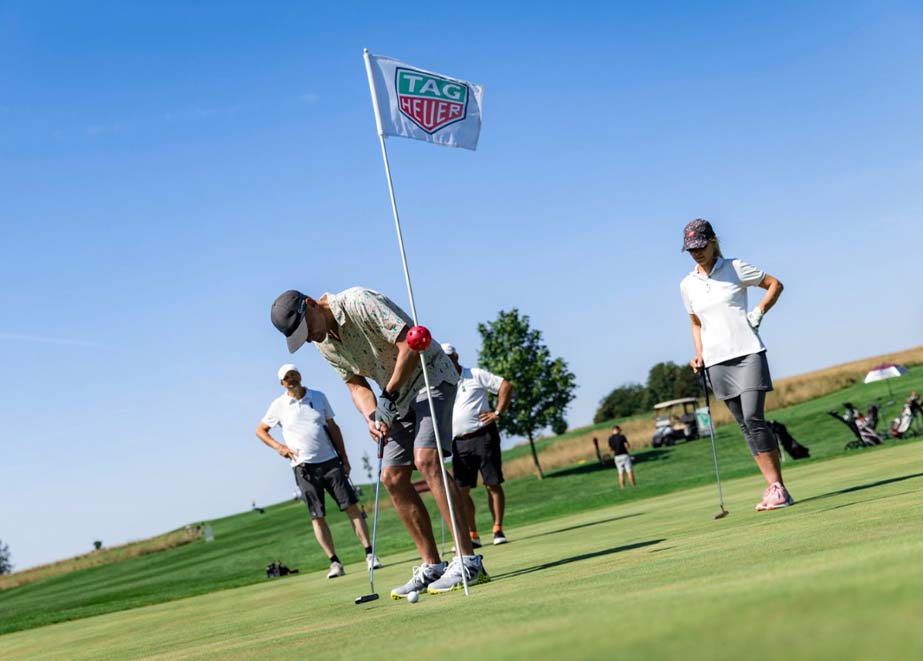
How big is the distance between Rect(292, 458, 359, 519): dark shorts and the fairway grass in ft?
8.27

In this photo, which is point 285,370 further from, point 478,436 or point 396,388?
point 396,388

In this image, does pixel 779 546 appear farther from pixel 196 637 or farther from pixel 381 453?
pixel 196 637

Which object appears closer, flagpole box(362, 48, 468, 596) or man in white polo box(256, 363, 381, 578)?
flagpole box(362, 48, 468, 596)

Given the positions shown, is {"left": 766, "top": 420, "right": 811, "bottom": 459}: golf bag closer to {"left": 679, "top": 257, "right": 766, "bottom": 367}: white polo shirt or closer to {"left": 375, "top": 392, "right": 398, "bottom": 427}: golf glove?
{"left": 679, "top": 257, "right": 766, "bottom": 367}: white polo shirt

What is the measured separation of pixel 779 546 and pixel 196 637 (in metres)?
3.40

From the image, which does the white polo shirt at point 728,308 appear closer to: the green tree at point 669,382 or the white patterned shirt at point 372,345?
the white patterned shirt at point 372,345

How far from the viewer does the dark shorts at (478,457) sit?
40.8ft

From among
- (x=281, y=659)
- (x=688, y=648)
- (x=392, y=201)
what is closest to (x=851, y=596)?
(x=688, y=648)

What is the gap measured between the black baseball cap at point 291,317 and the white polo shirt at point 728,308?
12.3ft

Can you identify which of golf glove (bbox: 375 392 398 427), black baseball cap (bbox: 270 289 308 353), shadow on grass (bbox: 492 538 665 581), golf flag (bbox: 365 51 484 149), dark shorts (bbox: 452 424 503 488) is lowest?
shadow on grass (bbox: 492 538 665 581)

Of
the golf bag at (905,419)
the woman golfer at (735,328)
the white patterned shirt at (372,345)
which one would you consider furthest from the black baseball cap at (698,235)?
the golf bag at (905,419)

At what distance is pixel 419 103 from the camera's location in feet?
24.6

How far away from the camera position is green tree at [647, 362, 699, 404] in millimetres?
125000

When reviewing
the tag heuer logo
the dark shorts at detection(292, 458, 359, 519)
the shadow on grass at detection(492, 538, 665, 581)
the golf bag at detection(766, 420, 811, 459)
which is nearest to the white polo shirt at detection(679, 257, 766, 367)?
the shadow on grass at detection(492, 538, 665, 581)
